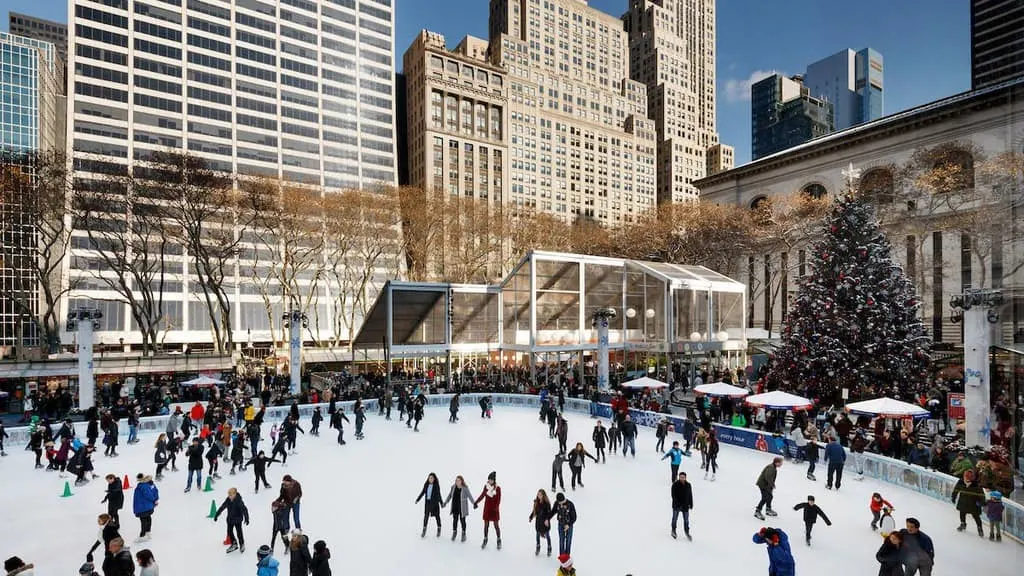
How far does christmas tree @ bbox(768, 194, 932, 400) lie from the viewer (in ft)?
68.4

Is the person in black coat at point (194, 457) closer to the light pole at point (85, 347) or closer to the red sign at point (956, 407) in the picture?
the light pole at point (85, 347)

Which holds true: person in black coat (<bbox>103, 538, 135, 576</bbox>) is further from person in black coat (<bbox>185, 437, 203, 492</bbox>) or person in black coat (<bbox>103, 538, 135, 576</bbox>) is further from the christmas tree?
the christmas tree

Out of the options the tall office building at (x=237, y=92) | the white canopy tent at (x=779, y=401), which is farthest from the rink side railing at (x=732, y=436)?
the tall office building at (x=237, y=92)

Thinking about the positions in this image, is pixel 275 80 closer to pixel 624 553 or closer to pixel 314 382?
pixel 314 382

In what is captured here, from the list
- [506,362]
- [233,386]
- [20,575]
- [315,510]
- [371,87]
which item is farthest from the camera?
[371,87]

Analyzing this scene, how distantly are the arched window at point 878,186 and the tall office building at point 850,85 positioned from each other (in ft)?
565

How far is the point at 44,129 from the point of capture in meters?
66.2

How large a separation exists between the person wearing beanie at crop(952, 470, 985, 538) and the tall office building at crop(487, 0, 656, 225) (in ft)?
278

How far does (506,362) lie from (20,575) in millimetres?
26508

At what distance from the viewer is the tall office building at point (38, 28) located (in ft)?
382

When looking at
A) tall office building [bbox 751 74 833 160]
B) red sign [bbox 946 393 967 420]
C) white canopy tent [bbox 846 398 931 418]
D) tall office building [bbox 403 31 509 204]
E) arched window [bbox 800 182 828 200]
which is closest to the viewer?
white canopy tent [bbox 846 398 931 418]

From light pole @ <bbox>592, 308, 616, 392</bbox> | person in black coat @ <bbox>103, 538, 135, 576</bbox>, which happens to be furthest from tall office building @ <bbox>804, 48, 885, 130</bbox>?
person in black coat @ <bbox>103, 538, 135, 576</bbox>

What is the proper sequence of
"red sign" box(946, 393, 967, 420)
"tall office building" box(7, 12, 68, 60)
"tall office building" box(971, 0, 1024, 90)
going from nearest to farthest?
"tall office building" box(971, 0, 1024, 90) < "red sign" box(946, 393, 967, 420) < "tall office building" box(7, 12, 68, 60)

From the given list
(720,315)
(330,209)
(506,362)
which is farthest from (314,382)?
(720,315)
